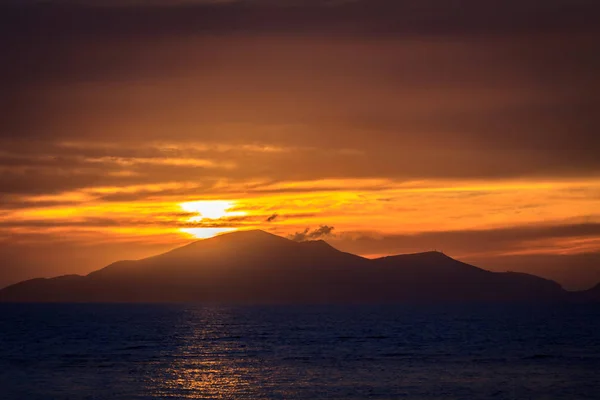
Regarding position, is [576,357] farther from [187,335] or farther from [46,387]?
[187,335]

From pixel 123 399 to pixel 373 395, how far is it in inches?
660

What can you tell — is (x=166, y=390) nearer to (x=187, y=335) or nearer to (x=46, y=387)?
(x=46, y=387)

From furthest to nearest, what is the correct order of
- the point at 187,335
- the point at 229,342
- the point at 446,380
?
the point at 187,335 < the point at 229,342 < the point at 446,380

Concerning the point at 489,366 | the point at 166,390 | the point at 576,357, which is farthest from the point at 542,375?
the point at 166,390

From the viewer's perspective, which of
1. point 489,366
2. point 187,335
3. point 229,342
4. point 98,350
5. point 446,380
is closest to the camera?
point 446,380

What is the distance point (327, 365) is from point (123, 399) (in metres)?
24.7

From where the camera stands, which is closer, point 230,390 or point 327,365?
point 230,390

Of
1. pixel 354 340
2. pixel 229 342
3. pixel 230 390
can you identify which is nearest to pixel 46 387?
pixel 230 390

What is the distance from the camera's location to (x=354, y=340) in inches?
4203

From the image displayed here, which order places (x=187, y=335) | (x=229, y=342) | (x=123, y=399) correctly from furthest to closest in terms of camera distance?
(x=187, y=335)
(x=229, y=342)
(x=123, y=399)

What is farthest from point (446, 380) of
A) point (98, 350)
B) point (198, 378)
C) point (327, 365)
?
point (98, 350)

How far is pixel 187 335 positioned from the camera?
118875mm

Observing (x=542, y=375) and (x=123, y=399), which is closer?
(x=123, y=399)

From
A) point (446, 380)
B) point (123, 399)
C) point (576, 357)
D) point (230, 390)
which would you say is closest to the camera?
point (123, 399)
